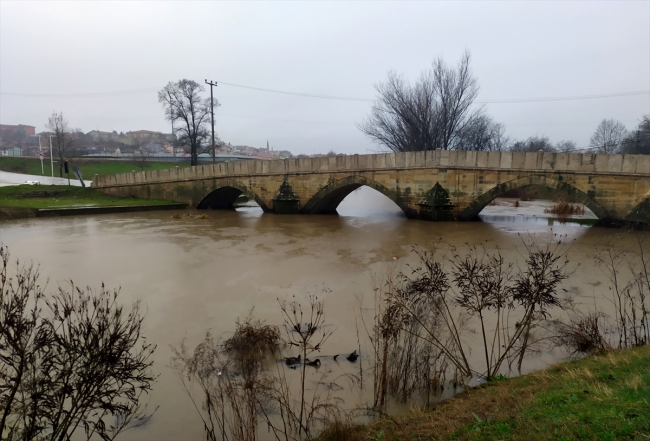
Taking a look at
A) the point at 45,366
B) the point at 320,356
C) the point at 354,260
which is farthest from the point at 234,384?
the point at 354,260

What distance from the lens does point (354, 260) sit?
28.6ft

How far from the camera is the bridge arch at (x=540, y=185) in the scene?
1244 cm

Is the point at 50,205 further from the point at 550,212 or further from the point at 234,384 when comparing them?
the point at 550,212

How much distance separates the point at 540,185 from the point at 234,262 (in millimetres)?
10486

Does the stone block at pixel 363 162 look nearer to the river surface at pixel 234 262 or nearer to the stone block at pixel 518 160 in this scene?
the river surface at pixel 234 262

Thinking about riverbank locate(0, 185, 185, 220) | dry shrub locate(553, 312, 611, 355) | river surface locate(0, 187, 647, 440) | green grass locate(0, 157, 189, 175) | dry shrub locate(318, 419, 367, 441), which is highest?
green grass locate(0, 157, 189, 175)

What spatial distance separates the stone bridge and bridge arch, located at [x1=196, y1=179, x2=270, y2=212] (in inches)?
2.0

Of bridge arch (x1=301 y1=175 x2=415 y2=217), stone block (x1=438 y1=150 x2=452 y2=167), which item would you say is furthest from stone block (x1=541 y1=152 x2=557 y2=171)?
bridge arch (x1=301 y1=175 x2=415 y2=217)

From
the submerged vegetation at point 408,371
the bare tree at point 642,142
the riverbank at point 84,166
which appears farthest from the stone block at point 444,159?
the riverbank at point 84,166

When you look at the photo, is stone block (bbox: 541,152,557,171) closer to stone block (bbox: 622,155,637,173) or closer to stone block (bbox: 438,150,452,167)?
stone block (bbox: 622,155,637,173)

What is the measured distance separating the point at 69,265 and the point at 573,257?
10.6 m

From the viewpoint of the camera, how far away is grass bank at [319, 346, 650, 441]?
221 cm

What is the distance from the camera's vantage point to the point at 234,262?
8594mm

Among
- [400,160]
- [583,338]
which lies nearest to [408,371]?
[583,338]
